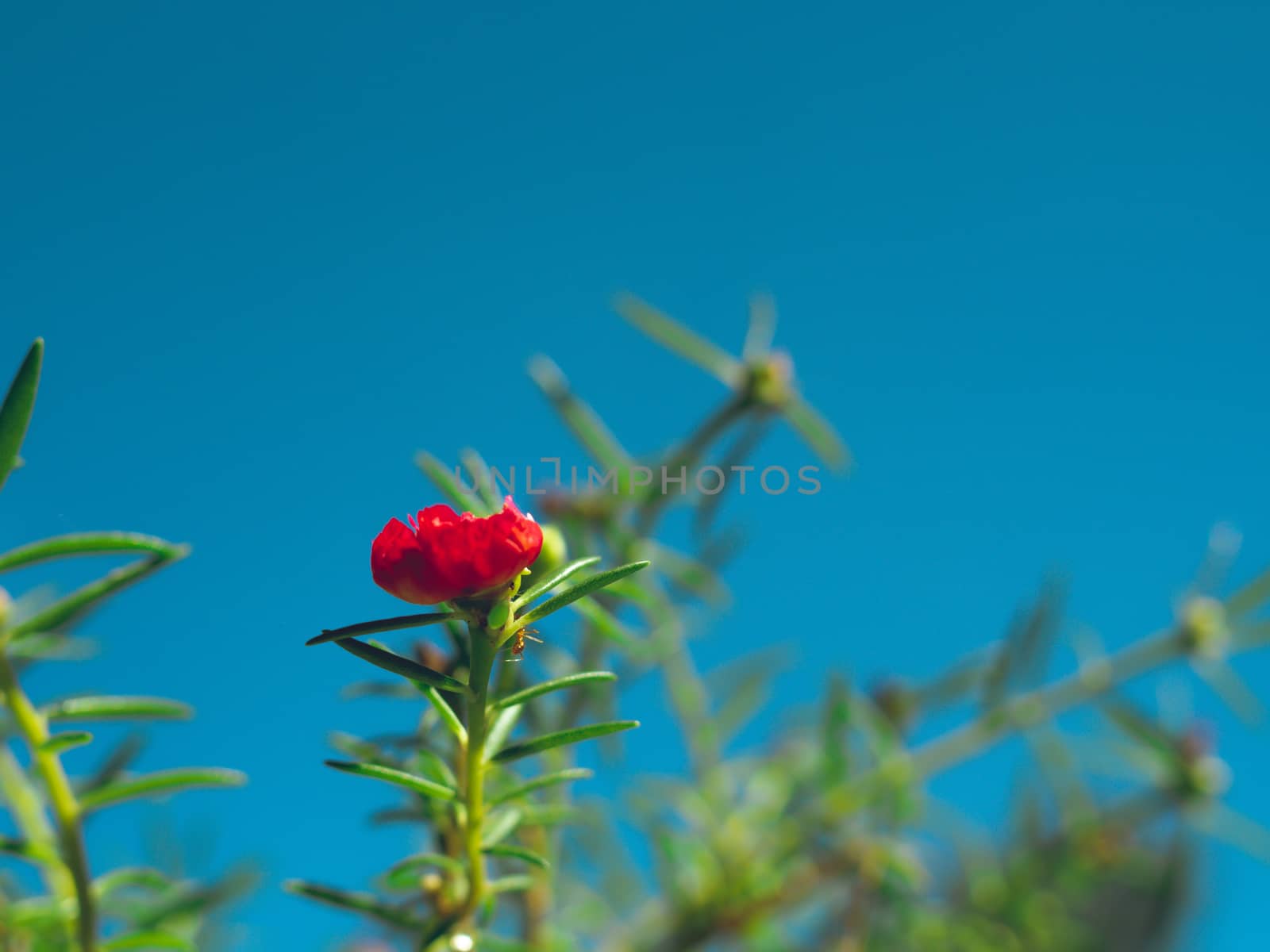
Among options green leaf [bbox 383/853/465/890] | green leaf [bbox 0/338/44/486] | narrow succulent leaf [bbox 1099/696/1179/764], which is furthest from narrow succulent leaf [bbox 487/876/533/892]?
narrow succulent leaf [bbox 1099/696/1179/764]

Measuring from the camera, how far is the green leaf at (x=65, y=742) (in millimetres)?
591

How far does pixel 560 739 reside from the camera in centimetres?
53

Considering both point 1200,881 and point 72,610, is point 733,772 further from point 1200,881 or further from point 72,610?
point 1200,881

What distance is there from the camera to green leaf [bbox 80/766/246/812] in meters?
0.67

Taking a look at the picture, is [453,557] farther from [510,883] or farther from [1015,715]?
[1015,715]

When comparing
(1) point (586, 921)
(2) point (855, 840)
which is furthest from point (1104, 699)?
(1) point (586, 921)

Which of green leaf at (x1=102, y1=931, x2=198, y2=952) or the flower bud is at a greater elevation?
the flower bud

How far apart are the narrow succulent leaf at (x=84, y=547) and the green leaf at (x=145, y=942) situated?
24 cm

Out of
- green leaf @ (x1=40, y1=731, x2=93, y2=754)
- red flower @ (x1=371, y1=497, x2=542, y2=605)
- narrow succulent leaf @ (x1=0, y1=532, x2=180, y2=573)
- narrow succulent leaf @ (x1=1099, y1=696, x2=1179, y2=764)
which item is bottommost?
narrow succulent leaf @ (x1=1099, y1=696, x2=1179, y2=764)

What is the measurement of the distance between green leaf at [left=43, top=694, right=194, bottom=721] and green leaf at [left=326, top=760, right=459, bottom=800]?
226mm

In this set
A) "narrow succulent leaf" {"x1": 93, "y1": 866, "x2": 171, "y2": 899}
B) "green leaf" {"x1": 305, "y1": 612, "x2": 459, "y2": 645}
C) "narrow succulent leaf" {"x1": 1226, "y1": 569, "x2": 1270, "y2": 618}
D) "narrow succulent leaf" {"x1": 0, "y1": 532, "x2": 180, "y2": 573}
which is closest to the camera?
"green leaf" {"x1": 305, "y1": 612, "x2": 459, "y2": 645}

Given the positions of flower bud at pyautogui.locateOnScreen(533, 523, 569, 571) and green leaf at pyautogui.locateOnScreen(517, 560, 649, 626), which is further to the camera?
flower bud at pyautogui.locateOnScreen(533, 523, 569, 571)

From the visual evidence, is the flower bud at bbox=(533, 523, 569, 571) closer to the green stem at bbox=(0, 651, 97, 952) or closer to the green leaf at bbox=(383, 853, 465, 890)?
the green leaf at bbox=(383, 853, 465, 890)

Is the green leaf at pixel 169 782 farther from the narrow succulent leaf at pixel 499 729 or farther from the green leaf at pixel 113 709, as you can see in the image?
the narrow succulent leaf at pixel 499 729
